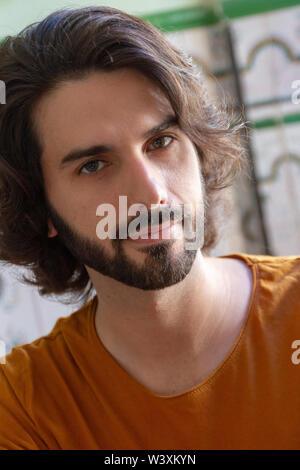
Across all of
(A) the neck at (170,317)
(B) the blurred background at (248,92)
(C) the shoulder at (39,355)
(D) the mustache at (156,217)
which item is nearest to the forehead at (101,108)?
(D) the mustache at (156,217)

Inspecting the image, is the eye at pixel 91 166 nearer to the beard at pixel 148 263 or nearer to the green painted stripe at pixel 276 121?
the beard at pixel 148 263

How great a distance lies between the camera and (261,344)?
124 centimetres

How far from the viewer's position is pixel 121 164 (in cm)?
119

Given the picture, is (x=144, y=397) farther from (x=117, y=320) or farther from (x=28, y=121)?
(x=28, y=121)

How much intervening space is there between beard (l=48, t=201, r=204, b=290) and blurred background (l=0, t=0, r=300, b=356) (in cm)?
88

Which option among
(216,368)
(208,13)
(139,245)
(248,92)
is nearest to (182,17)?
(208,13)

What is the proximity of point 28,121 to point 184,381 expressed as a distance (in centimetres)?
67

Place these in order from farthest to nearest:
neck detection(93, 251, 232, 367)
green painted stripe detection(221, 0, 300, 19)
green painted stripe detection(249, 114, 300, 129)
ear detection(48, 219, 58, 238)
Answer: green painted stripe detection(249, 114, 300, 129), green painted stripe detection(221, 0, 300, 19), ear detection(48, 219, 58, 238), neck detection(93, 251, 232, 367)

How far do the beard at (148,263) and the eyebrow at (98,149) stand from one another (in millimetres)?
174

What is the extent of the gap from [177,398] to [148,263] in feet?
0.94

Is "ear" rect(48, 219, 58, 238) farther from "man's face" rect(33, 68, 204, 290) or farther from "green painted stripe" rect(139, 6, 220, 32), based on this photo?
"green painted stripe" rect(139, 6, 220, 32)

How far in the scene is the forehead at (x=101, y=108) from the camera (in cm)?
118

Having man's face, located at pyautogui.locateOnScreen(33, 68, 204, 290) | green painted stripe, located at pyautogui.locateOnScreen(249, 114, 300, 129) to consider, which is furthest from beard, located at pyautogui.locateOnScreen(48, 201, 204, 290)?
green painted stripe, located at pyautogui.locateOnScreen(249, 114, 300, 129)

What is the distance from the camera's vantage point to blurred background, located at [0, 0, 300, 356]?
2113 millimetres
